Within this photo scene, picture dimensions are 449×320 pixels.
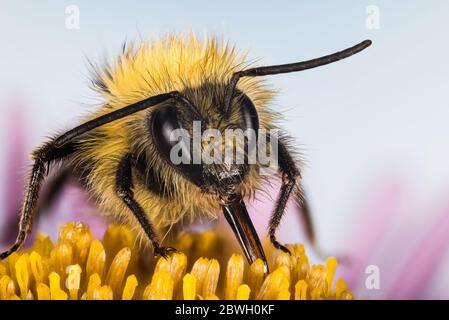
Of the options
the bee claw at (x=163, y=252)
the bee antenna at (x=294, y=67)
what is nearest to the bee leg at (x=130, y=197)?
the bee claw at (x=163, y=252)

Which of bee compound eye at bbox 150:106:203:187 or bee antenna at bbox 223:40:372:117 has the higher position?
bee antenna at bbox 223:40:372:117

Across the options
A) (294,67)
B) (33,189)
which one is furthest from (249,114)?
(33,189)

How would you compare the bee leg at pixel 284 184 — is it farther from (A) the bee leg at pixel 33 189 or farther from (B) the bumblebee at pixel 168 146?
(A) the bee leg at pixel 33 189

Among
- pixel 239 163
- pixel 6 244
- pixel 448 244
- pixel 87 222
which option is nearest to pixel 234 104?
pixel 239 163

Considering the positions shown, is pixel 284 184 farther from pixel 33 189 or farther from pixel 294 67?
pixel 33 189

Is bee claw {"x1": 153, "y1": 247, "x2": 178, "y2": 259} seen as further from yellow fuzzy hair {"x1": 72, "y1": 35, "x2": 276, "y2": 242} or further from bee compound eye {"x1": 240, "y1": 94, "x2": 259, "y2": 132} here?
bee compound eye {"x1": 240, "y1": 94, "x2": 259, "y2": 132}

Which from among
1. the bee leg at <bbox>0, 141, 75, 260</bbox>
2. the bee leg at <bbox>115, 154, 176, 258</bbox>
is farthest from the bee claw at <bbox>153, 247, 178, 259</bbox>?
the bee leg at <bbox>0, 141, 75, 260</bbox>
